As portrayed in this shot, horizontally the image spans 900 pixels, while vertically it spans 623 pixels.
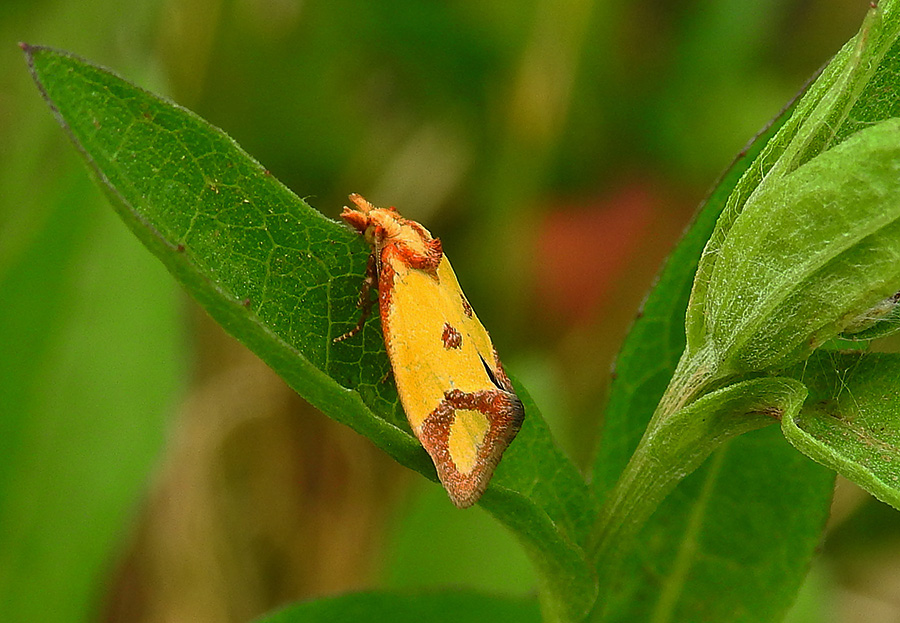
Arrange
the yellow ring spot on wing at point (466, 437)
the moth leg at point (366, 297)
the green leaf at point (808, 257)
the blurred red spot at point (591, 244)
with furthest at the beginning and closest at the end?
the blurred red spot at point (591, 244) → the moth leg at point (366, 297) → the yellow ring spot on wing at point (466, 437) → the green leaf at point (808, 257)

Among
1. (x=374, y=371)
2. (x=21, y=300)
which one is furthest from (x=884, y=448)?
(x=21, y=300)

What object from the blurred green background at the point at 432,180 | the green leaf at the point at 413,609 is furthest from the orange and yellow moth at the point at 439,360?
the blurred green background at the point at 432,180

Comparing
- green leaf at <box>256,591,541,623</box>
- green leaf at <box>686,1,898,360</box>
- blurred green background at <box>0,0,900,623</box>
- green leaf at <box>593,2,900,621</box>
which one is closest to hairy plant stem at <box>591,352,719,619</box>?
green leaf at <box>686,1,898,360</box>

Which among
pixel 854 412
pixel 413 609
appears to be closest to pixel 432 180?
pixel 413 609

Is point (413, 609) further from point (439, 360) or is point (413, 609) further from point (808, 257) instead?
point (808, 257)

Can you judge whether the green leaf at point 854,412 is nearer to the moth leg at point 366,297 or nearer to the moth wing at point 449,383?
the moth wing at point 449,383

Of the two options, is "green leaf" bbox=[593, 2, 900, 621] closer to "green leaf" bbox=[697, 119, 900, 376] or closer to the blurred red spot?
"green leaf" bbox=[697, 119, 900, 376]
